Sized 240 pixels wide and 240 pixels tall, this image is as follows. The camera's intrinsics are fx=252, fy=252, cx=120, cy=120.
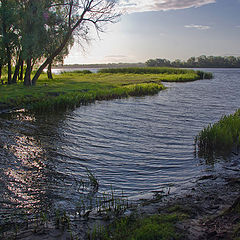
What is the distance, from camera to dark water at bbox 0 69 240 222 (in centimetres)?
676

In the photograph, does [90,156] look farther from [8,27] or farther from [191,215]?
[8,27]

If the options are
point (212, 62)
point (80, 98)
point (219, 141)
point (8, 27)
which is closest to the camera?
point (219, 141)

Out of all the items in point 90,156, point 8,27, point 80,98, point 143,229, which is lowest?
point 90,156

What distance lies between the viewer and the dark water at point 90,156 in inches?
266

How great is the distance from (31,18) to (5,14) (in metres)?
3.95

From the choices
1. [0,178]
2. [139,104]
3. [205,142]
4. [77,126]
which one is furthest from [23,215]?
[139,104]

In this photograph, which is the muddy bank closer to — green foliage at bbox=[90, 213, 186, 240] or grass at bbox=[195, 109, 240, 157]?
green foliage at bbox=[90, 213, 186, 240]

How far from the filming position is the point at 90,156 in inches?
379

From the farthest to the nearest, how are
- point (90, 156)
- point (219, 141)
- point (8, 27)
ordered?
1. point (8, 27)
2. point (219, 141)
3. point (90, 156)

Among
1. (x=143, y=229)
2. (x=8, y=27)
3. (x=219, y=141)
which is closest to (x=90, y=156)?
(x=219, y=141)

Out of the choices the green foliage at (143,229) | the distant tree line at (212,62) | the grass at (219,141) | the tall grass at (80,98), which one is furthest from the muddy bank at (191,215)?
the distant tree line at (212,62)

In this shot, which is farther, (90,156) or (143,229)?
(90,156)

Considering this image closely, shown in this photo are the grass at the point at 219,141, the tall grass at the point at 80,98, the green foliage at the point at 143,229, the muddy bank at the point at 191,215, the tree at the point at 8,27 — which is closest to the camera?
the green foliage at the point at 143,229

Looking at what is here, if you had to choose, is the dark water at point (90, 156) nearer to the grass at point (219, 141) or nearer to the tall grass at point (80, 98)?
the grass at point (219, 141)
